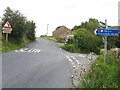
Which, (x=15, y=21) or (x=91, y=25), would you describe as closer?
(x=15, y=21)

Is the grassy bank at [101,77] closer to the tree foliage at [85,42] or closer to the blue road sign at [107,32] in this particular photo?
the blue road sign at [107,32]

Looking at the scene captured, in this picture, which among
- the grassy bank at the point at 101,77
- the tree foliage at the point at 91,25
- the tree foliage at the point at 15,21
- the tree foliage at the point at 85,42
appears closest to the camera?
the grassy bank at the point at 101,77

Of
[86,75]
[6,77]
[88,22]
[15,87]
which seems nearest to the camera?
[15,87]

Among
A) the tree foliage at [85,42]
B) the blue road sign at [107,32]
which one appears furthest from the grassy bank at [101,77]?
the tree foliage at [85,42]

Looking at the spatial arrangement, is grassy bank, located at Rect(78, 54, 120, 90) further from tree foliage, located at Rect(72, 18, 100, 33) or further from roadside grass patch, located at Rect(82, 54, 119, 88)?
tree foliage, located at Rect(72, 18, 100, 33)

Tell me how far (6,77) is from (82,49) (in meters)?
40.0

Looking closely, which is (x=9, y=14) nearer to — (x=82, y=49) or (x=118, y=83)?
(x=82, y=49)

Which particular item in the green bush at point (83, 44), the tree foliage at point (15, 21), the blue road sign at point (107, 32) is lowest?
the green bush at point (83, 44)

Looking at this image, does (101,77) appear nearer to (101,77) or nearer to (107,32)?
(101,77)

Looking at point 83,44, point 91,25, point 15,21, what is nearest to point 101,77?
point 15,21

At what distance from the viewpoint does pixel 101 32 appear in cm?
1417

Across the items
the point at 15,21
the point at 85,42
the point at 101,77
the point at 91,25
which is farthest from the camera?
the point at 91,25

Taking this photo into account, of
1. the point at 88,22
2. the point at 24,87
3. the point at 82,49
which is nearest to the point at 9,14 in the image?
the point at 82,49

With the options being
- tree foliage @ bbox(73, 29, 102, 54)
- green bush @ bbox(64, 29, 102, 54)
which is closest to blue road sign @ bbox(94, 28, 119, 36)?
green bush @ bbox(64, 29, 102, 54)
